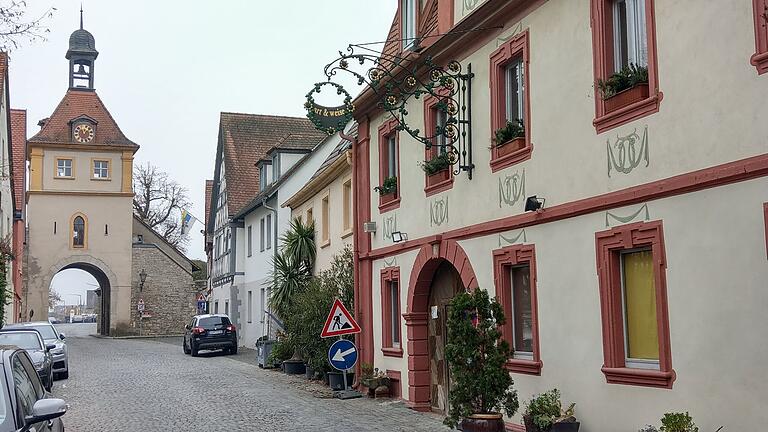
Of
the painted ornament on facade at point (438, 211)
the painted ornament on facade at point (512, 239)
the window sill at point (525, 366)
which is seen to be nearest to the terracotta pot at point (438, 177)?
the painted ornament on facade at point (438, 211)

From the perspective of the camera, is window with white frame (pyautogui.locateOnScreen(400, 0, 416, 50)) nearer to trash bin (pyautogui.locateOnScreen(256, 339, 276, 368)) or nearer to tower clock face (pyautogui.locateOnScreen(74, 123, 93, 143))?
trash bin (pyautogui.locateOnScreen(256, 339, 276, 368))

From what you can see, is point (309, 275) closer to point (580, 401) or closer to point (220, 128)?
point (580, 401)

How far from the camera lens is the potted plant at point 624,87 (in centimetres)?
978

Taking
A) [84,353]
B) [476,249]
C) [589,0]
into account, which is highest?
[589,0]

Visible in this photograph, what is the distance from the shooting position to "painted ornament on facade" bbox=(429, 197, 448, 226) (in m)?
15.2

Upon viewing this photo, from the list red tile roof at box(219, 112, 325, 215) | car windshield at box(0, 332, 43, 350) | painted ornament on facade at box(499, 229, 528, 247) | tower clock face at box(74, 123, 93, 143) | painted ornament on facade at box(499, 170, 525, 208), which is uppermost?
tower clock face at box(74, 123, 93, 143)

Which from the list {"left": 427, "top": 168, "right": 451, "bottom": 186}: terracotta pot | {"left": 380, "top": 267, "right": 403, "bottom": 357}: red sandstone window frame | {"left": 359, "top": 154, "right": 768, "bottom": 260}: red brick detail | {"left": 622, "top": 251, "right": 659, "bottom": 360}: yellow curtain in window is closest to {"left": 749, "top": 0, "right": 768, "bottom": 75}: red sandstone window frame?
{"left": 359, "top": 154, "right": 768, "bottom": 260}: red brick detail

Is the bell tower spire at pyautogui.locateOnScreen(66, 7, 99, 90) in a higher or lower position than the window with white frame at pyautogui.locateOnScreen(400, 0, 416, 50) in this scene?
higher

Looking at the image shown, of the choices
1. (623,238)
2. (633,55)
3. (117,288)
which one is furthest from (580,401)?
(117,288)

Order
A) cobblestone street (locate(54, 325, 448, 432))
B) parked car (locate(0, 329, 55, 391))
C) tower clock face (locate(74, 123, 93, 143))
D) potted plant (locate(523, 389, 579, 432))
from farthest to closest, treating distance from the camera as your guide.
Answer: tower clock face (locate(74, 123, 93, 143))
parked car (locate(0, 329, 55, 391))
cobblestone street (locate(54, 325, 448, 432))
potted plant (locate(523, 389, 579, 432))

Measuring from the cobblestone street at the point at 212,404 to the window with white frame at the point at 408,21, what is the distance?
6919 mm

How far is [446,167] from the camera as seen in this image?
49.7 feet

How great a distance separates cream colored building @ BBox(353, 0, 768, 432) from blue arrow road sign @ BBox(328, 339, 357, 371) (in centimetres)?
230

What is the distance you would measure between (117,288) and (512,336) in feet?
164
